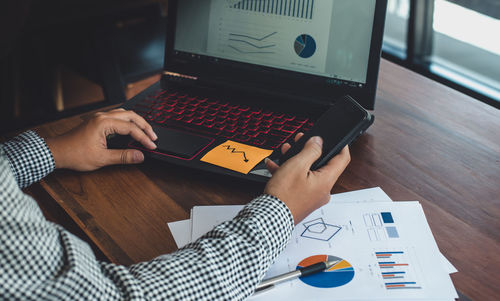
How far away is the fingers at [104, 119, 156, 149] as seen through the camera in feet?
2.82

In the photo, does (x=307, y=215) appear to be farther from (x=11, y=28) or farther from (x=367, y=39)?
(x=11, y=28)

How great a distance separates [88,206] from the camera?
0.79 metres

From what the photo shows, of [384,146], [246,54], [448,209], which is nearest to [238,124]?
[246,54]

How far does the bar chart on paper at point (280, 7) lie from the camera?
3.13 ft

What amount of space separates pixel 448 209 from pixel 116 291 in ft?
1.78

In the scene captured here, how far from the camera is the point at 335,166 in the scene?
72 centimetres

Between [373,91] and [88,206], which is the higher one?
[373,91]

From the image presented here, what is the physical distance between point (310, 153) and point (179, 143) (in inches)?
11.3

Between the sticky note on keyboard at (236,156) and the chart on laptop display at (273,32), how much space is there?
238 mm

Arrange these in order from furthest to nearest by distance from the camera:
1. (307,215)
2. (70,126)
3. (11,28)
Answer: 1. (11,28)
2. (70,126)
3. (307,215)

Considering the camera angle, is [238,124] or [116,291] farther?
[238,124]

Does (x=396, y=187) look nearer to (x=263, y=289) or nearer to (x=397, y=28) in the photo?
(x=263, y=289)

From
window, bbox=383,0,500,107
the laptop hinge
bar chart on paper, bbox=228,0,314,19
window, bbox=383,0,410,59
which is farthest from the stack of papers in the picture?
Result: window, bbox=383,0,410,59

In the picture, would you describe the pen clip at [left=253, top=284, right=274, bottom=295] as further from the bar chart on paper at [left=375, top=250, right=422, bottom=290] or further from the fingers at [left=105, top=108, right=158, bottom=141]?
the fingers at [left=105, top=108, right=158, bottom=141]
